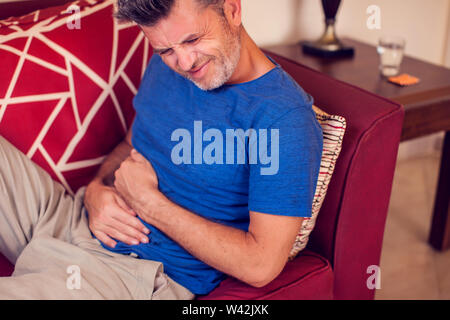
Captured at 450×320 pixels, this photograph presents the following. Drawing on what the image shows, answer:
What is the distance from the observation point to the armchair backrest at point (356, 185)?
97cm

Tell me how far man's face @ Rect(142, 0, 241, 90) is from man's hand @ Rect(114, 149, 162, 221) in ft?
0.78

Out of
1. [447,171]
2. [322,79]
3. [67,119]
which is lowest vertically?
[447,171]

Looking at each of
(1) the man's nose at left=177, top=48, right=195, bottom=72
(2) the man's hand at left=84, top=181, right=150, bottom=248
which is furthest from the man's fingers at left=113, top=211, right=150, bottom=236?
(1) the man's nose at left=177, top=48, right=195, bottom=72

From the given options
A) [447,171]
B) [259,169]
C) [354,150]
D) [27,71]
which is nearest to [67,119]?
[27,71]

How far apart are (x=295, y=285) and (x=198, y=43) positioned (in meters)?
0.52

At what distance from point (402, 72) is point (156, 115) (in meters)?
0.86

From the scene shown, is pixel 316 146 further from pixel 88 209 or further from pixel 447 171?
pixel 447 171

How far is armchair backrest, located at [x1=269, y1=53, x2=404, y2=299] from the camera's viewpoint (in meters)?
0.97

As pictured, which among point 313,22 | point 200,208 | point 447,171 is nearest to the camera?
point 200,208

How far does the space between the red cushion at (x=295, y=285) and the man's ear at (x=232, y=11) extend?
1.73 feet

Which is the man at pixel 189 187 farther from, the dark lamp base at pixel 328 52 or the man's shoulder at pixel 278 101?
the dark lamp base at pixel 328 52

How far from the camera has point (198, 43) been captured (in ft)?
2.94

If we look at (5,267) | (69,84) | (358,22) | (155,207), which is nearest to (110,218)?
(155,207)

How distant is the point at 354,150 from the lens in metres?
0.96
